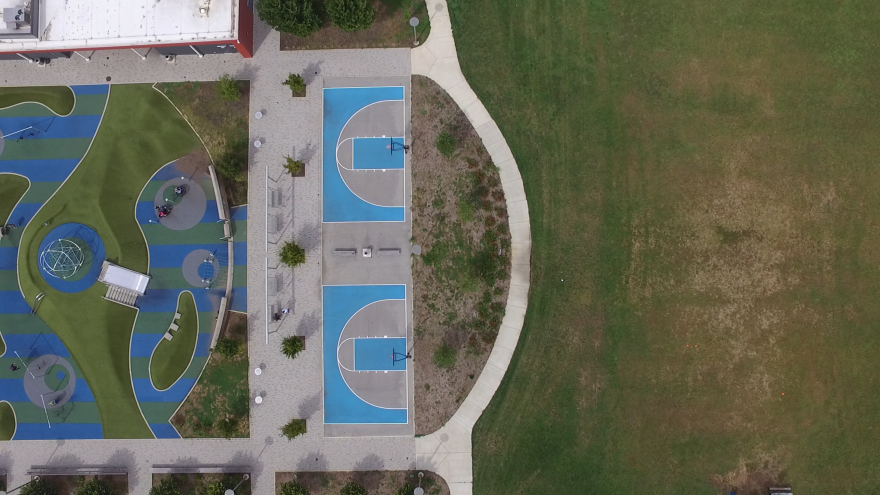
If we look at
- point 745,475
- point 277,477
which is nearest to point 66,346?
point 277,477

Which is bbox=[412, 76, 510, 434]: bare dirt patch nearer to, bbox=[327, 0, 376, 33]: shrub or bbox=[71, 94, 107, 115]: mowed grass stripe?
bbox=[327, 0, 376, 33]: shrub

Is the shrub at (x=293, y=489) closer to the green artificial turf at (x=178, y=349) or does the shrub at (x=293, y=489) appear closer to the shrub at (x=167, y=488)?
the shrub at (x=167, y=488)

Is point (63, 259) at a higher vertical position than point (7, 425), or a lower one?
higher

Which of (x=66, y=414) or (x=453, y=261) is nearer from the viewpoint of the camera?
(x=453, y=261)

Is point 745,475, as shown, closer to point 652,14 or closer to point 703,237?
point 703,237

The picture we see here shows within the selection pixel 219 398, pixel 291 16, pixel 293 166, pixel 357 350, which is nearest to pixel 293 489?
pixel 219 398

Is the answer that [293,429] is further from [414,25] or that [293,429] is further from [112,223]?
[414,25]
